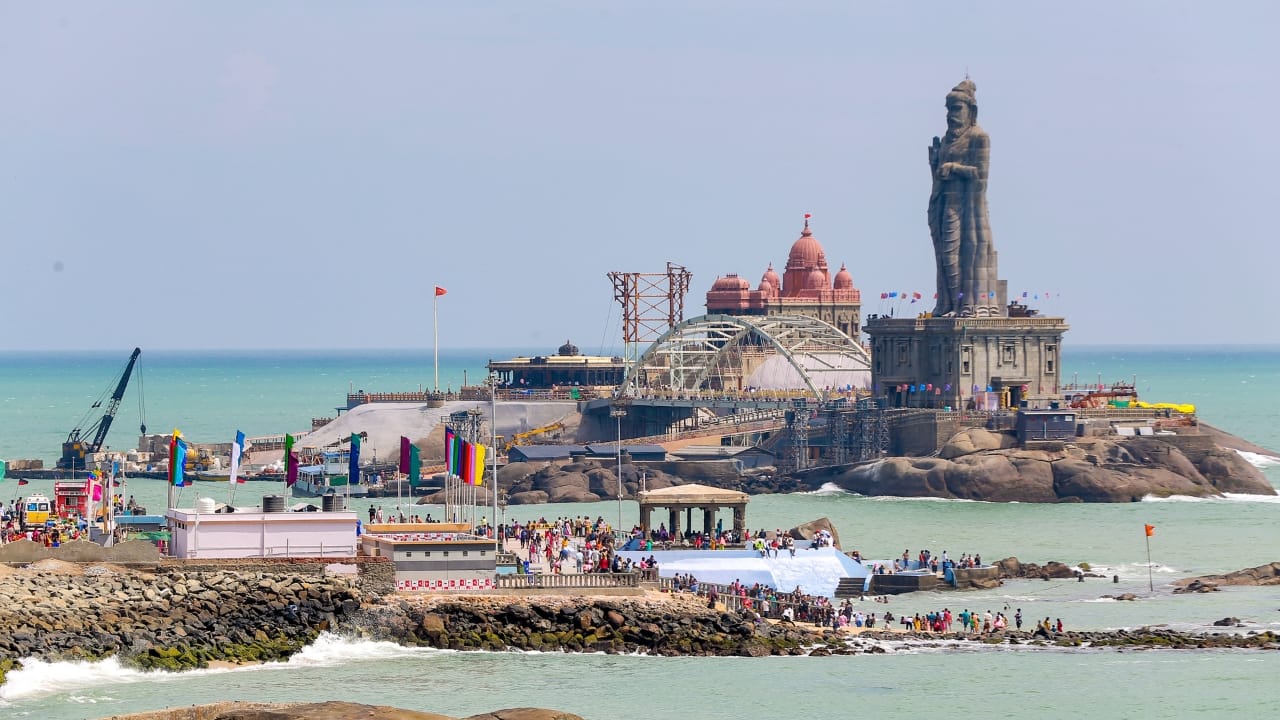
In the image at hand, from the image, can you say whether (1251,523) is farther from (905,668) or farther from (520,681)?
(520,681)

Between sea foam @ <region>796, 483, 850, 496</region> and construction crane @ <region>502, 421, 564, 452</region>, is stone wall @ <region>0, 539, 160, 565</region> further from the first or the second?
construction crane @ <region>502, 421, 564, 452</region>

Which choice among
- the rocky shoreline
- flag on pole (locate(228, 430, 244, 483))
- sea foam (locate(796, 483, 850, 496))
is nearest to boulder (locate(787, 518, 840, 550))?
the rocky shoreline

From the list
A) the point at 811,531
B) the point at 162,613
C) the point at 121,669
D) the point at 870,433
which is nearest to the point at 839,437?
the point at 870,433

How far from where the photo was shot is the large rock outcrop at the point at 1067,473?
132m

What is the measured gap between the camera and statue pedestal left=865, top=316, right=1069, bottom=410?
5763 inches

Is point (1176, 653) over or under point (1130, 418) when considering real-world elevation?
under

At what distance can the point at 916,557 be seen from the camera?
9894cm

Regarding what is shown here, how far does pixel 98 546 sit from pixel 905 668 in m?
24.9

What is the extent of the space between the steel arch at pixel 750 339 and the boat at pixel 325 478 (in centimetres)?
2782

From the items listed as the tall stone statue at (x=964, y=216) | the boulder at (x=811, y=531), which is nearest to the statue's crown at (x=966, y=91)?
the tall stone statue at (x=964, y=216)

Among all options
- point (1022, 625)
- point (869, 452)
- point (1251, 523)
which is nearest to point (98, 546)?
point (1022, 625)

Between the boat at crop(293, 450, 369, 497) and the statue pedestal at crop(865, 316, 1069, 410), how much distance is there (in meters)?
33.7

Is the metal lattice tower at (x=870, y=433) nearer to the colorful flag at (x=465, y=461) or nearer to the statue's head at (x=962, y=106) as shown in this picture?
the statue's head at (x=962, y=106)

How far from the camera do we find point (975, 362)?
146750 millimetres
